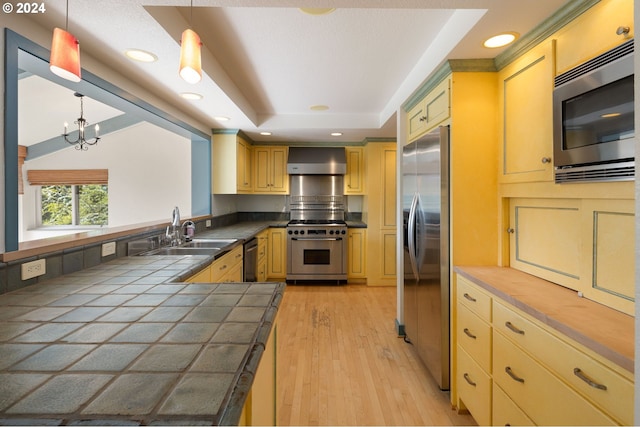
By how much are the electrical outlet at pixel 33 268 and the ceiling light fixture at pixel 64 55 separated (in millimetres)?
912

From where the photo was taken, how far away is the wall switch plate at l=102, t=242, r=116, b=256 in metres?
2.02

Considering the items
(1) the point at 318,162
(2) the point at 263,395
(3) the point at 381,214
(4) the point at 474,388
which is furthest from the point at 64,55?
(3) the point at 381,214

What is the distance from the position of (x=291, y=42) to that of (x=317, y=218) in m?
3.33

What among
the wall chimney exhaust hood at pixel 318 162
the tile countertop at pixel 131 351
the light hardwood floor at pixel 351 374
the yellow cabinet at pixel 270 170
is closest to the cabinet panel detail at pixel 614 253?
the light hardwood floor at pixel 351 374

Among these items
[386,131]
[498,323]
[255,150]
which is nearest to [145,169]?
[255,150]

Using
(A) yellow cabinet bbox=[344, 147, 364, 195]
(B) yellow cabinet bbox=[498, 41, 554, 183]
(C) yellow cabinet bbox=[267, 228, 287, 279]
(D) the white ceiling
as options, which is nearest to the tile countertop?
(D) the white ceiling

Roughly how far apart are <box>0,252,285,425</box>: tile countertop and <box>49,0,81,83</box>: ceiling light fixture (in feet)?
2.80

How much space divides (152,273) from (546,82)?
2.28 m

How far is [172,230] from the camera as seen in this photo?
9.26ft

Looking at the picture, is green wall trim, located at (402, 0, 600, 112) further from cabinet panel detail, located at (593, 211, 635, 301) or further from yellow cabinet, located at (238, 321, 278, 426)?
yellow cabinet, located at (238, 321, 278, 426)

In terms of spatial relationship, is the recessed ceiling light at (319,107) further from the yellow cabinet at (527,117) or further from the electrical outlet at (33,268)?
the electrical outlet at (33,268)

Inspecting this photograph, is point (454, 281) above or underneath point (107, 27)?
underneath

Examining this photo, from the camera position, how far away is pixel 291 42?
2.19m

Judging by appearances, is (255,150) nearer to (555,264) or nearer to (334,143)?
(334,143)
